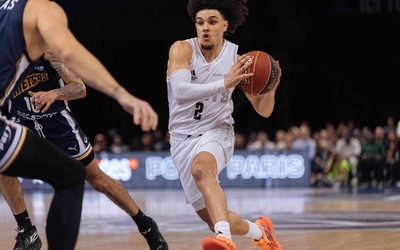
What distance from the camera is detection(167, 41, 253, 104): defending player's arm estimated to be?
4.84 m

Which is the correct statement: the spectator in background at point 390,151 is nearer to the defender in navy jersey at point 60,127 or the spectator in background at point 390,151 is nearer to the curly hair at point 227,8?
the curly hair at point 227,8

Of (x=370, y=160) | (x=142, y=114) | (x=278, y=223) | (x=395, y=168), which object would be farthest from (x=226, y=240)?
(x=370, y=160)

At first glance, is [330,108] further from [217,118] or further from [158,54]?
[217,118]

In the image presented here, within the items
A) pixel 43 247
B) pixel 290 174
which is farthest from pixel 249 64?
pixel 290 174

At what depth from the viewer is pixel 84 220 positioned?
8773mm

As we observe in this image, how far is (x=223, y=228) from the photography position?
481 cm

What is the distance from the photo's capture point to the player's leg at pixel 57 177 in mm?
3475

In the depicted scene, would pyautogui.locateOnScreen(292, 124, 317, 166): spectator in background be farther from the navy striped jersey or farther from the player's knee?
the navy striped jersey

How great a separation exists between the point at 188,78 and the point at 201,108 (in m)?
0.35

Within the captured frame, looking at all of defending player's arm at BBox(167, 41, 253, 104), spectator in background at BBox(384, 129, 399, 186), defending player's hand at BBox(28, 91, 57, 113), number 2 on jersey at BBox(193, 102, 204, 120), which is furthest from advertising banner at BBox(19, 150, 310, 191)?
defending player's hand at BBox(28, 91, 57, 113)

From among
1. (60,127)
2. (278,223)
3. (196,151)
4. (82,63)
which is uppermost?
(82,63)

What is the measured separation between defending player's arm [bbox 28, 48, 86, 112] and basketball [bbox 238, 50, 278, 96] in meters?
1.29

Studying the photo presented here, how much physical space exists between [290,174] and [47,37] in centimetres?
1392

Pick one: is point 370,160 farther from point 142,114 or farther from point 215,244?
point 142,114
